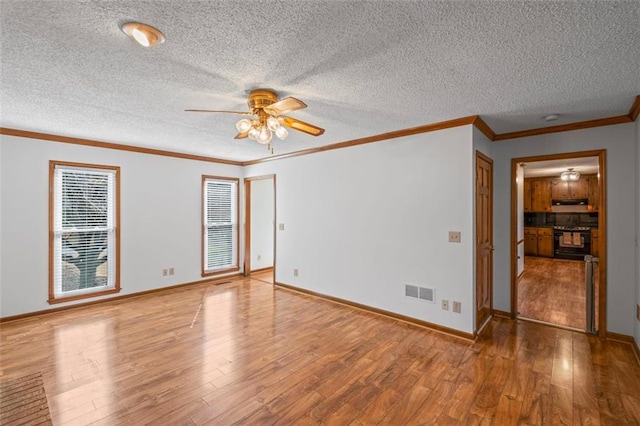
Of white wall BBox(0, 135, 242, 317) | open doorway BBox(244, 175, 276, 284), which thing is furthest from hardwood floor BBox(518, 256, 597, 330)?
white wall BBox(0, 135, 242, 317)

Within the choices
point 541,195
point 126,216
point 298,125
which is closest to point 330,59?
point 298,125

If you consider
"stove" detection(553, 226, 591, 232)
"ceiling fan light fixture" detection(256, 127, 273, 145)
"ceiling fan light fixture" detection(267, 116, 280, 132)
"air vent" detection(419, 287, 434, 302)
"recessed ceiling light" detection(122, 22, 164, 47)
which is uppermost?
"recessed ceiling light" detection(122, 22, 164, 47)

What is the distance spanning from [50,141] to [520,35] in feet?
17.8

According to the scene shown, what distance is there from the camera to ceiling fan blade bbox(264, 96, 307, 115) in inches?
87.8

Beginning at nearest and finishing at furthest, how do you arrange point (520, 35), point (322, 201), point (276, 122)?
point (520, 35) → point (276, 122) → point (322, 201)

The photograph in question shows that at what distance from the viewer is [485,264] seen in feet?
12.5

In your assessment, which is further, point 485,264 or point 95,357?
point 485,264

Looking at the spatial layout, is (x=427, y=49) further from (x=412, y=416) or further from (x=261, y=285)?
(x=261, y=285)

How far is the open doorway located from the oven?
8.04 m

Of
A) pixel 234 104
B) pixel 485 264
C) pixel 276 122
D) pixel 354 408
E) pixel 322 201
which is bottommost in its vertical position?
pixel 354 408

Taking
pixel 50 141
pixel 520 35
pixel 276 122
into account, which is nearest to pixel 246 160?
pixel 50 141

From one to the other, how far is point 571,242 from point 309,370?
8.89 metres

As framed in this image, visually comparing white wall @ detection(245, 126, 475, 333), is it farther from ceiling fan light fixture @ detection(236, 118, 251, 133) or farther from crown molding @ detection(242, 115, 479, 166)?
ceiling fan light fixture @ detection(236, 118, 251, 133)

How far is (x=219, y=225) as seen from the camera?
611 centimetres
